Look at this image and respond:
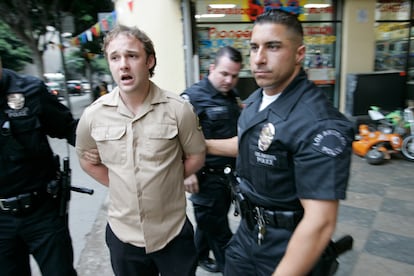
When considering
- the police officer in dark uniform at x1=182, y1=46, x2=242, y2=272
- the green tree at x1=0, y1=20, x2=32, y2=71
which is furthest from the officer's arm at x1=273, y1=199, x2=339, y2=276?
the green tree at x1=0, y1=20, x2=32, y2=71

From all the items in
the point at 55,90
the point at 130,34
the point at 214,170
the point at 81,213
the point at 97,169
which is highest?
the point at 130,34

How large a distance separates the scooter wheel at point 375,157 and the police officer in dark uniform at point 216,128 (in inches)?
153

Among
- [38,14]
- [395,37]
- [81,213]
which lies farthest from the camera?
[38,14]

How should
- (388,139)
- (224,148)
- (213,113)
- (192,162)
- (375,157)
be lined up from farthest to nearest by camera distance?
(388,139), (375,157), (213,113), (224,148), (192,162)

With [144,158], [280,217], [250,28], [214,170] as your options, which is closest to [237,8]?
[250,28]

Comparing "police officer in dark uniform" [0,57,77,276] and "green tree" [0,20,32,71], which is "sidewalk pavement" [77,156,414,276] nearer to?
"police officer in dark uniform" [0,57,77,276]

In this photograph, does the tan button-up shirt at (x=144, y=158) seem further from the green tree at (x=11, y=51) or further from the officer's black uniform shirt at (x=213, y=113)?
the green tree at (x=11, y=51)

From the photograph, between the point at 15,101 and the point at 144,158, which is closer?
the point at 144,158

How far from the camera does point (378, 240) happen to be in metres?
3.50

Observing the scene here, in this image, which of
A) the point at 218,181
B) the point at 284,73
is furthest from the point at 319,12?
→ the point at 284,73

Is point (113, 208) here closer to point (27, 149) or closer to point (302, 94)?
point (27, 149)

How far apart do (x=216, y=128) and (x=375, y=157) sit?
406 cm

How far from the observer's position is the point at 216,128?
2814mm

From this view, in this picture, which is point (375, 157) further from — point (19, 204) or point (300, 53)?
point (19, 204)
